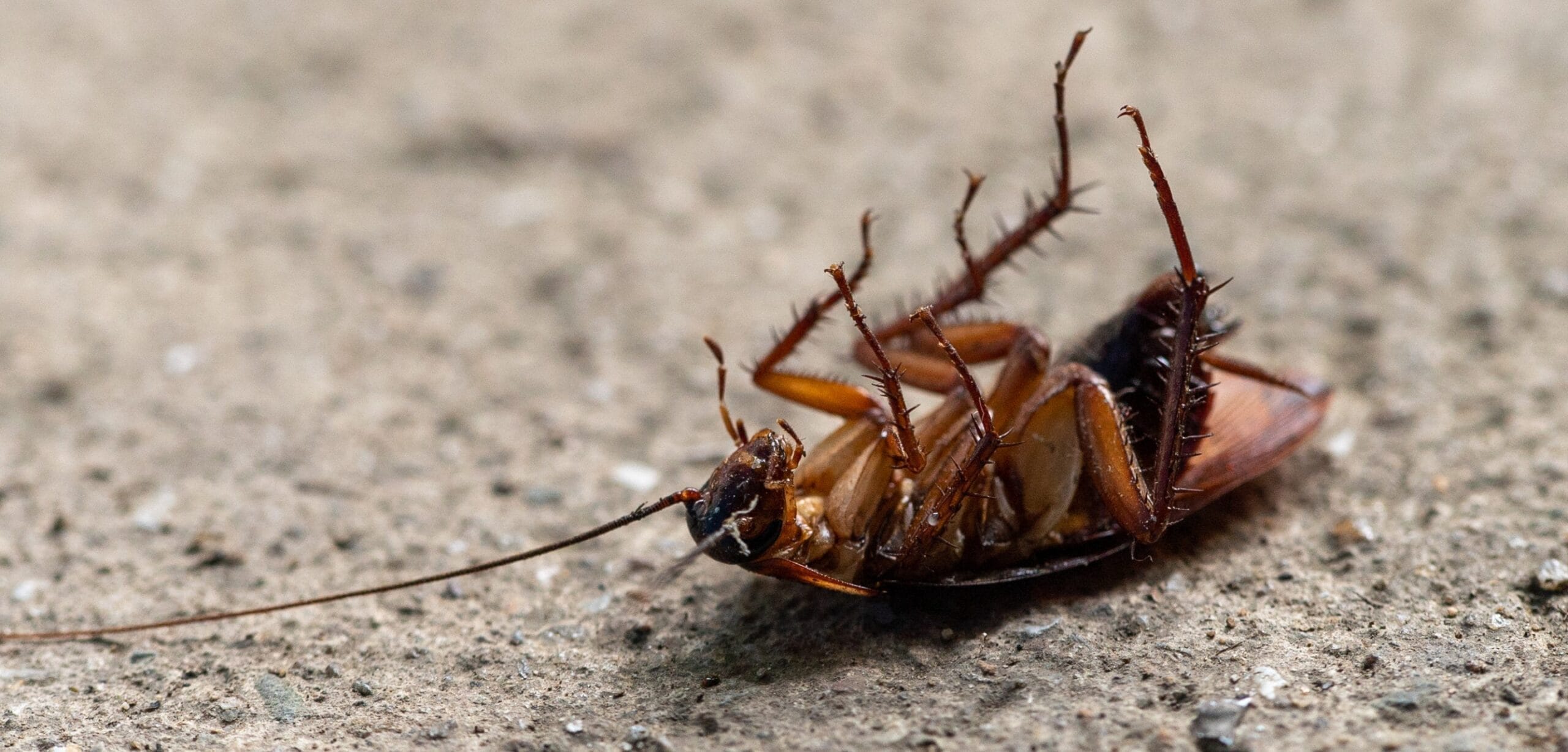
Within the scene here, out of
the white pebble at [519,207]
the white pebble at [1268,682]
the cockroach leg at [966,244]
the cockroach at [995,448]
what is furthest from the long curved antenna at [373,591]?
the white pebble at [519,207]

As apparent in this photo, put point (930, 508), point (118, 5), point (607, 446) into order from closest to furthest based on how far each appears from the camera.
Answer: point (930, 508)
point (607, 446)
point (118, 5)

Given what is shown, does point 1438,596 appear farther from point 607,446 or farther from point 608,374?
point 608,374

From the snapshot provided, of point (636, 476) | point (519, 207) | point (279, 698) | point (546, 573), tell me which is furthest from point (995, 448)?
point (519, 207)

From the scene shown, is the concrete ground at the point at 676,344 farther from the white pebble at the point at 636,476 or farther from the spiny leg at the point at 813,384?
the spiny leg at the point at 813,384

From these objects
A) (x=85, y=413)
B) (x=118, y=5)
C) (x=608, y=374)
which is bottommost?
(x=608, y=374)

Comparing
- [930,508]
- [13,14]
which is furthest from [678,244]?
[13,14]

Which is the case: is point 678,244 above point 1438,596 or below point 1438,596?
above

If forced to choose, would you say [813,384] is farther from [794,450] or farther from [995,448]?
[995,448]

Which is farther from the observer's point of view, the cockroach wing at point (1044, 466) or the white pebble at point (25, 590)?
the white pebble at point (25, 590)
